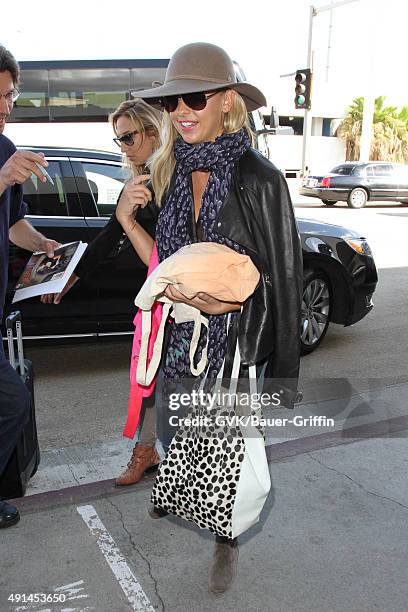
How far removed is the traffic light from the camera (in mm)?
15273

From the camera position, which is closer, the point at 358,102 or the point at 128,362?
the point at 128,362

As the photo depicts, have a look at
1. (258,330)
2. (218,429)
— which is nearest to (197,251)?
(258,330)

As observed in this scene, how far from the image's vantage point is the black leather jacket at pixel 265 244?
6.99 ft

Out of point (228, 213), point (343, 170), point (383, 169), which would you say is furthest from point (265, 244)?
point (383, 169)

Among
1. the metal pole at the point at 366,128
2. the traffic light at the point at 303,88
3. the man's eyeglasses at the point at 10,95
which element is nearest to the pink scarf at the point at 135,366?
the man's eyeglasses at the point at 10,95

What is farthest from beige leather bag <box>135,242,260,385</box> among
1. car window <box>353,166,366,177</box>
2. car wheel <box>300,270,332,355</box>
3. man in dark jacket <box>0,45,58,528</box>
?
car window <box>353,166,366,177</box>

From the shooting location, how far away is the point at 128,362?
5.44 metres

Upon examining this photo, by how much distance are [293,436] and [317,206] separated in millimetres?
19404

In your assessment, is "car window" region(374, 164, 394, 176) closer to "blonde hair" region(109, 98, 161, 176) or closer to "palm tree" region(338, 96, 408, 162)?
"palm tree" region(338, 96, 408, 162)

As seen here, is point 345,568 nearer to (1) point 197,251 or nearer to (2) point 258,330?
(2) point 258,330

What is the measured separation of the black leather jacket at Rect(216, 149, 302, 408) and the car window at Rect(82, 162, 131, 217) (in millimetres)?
3037

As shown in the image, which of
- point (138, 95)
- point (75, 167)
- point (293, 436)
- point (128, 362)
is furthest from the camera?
point (128, 362)

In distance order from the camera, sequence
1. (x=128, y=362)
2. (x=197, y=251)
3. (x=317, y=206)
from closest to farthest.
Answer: (x=197, y=251) < (x=128, y=362) < (x=317, y=206)

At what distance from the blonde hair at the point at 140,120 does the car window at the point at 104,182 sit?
1.90 m
